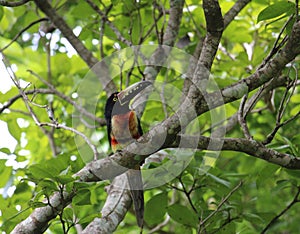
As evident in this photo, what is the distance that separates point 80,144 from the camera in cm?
425

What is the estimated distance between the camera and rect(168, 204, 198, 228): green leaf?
3576 millimetres

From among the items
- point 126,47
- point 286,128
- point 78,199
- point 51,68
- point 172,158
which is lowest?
point 286,128

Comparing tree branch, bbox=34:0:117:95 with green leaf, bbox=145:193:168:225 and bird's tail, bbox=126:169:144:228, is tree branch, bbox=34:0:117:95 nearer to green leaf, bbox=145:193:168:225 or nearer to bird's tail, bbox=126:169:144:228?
bird's tail, bbox=126:169:144:228

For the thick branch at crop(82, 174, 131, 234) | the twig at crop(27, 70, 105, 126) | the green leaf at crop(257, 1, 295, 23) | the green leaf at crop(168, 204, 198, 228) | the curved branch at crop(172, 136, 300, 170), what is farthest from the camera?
the twig at crop(27, 70, 105, 126)

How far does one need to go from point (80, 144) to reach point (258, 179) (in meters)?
1.45

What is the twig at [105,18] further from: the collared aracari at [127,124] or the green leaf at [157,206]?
the green leaf at [157,206]

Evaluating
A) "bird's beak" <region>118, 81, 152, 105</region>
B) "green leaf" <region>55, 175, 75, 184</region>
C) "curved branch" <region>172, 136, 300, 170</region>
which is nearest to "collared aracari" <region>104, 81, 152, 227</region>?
"bird's beak" <region>118, 81, 152, 105</region>

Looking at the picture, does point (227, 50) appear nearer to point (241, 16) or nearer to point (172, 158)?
point (241, 16)

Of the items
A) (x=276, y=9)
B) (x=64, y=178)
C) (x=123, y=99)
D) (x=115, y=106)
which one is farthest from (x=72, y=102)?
(x=276, y=9)

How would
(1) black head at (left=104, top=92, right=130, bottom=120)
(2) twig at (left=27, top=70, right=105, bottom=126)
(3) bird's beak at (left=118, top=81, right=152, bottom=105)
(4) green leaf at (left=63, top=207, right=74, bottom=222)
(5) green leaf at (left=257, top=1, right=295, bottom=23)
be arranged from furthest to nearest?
(2) twig at (left=27, top=70, right=105, bottom=126), (1) black head at (left=104, top=92, right=130, bottom=120), (3) bird's beak at (left=118, top=81, right=152, bottom=105), (4) green leaf at (left=63, top=207, right=74, bottom=222), (5) green leaf at (left=257, top=1, right=295, bottom=23)

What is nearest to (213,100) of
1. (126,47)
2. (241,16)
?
(126,47)

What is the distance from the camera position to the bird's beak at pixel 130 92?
4014 millimetres

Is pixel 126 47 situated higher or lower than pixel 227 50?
higher

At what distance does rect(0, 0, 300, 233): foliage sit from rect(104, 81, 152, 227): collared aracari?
0.12 m
